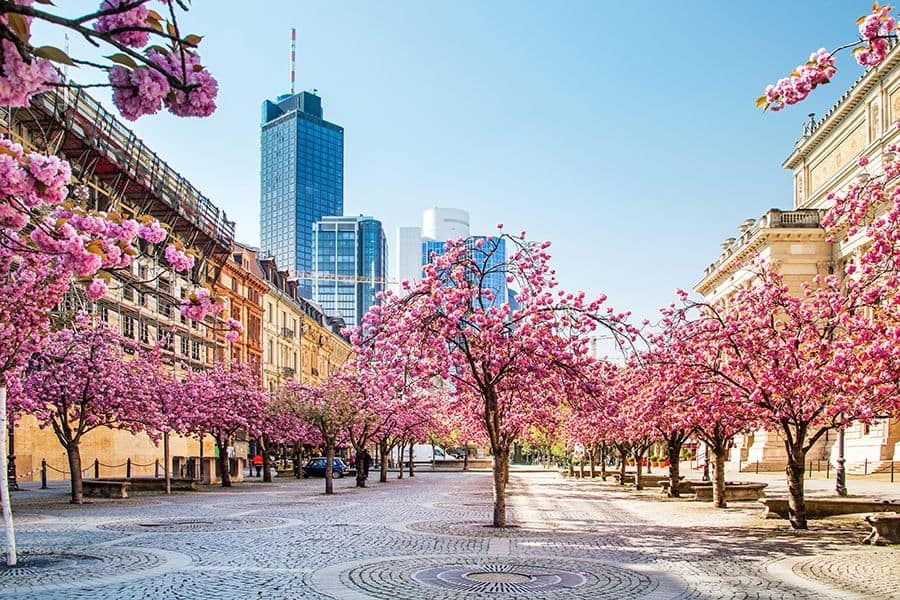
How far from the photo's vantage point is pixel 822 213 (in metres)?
60.2

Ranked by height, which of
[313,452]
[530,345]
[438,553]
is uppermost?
[530,345]

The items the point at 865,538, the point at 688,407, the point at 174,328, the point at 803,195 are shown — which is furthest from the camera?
the point at 803,195

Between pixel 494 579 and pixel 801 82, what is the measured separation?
747 cm

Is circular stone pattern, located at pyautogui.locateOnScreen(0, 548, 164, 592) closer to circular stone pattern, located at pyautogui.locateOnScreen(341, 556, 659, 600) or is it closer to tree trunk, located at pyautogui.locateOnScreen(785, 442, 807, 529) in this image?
circular stone pattern, located at pyautogui.locateOnScreen(341, 556, 659, 600)

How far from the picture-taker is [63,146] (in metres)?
42.0

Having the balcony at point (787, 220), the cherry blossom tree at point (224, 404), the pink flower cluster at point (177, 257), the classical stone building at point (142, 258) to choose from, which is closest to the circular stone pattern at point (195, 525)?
the classical stone building at point (142, 258)

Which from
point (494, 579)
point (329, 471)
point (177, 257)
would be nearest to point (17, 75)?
point (177, 257)

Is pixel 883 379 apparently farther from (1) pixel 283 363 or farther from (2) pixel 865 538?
(1) pixel 283 363

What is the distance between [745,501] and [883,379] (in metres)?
15.9

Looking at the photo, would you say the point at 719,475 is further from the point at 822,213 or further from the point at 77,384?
the point at 822,213

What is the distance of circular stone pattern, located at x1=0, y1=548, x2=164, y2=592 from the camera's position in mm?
12273

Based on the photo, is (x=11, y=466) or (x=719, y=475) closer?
(x=719, y=475)

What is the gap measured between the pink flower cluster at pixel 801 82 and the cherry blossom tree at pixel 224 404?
105ft

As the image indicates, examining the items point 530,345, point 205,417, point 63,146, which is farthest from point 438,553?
point 63,146
